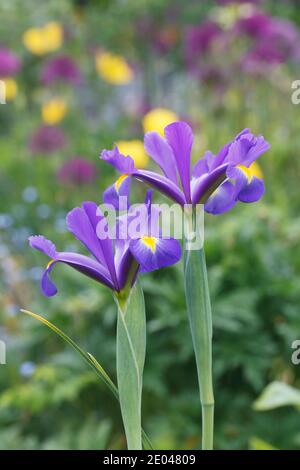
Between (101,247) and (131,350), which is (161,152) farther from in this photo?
(131,350)

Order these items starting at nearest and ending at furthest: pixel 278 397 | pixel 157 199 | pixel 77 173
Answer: pixel 278 397, pixel 157 199, pixel 77 173

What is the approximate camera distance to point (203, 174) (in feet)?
3.26

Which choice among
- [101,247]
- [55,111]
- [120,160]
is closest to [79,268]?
[101,247]

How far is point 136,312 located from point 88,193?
251 cm

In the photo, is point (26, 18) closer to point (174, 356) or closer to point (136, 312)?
point (174, 356)

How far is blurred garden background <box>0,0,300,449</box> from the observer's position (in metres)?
1.98

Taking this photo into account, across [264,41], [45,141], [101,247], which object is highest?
[264,41]

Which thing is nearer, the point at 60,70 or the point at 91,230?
the point at 91,230

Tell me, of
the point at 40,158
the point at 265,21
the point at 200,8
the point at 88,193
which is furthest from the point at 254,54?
the point at 200,8

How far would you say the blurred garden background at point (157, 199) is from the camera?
6.49 ft

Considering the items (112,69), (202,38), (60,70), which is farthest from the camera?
(112,69)

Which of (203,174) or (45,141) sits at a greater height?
(45,141)

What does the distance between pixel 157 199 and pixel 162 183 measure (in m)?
1.98

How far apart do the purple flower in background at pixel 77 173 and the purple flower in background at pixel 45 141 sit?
0.28m
